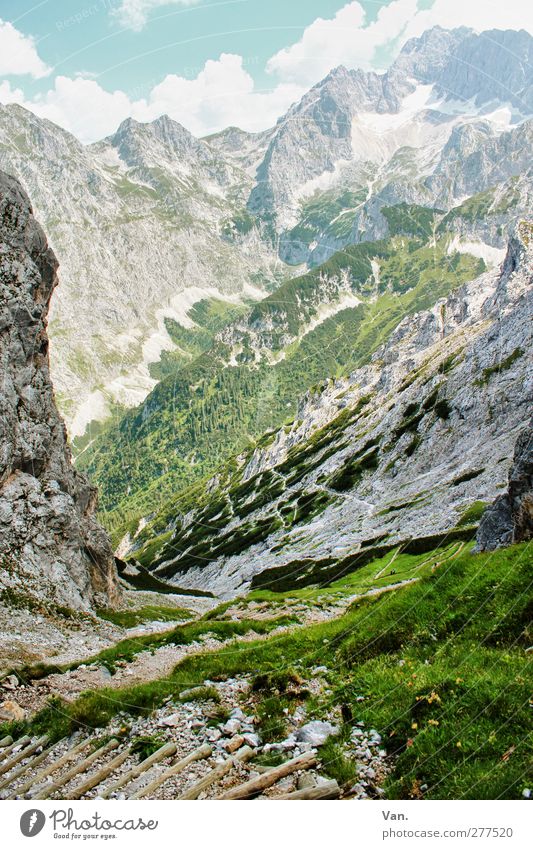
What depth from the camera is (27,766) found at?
40.7 ft

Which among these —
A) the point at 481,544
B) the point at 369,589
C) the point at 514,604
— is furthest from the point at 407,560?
the point at 514,604

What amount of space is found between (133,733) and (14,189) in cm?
6782

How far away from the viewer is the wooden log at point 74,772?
11.3 m

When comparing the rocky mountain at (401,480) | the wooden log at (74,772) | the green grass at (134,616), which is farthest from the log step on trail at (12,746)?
the green grass at (134,616)

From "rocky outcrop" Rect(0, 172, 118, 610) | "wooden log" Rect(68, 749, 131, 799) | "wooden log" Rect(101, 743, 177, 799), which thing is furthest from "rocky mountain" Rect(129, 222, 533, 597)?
"rocky outcrop" Rect(0, 172, 118, 610)

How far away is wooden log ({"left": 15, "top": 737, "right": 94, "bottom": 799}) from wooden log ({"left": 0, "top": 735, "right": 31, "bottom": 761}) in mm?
1478

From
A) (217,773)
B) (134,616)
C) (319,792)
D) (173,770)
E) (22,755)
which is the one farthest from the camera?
(134,616)

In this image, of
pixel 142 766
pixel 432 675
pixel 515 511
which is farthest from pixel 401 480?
pixel 142 766

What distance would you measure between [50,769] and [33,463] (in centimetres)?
4740

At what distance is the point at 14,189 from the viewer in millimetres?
64000

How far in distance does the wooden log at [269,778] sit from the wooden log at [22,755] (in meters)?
5.88

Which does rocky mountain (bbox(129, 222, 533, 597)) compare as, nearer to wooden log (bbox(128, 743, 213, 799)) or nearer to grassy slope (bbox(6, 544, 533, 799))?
grassy slope (bbox(6, 544, 533, 799))

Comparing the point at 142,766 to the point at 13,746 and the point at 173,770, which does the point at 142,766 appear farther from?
the point at 13,746

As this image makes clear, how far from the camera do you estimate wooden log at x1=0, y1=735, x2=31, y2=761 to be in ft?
43.3
